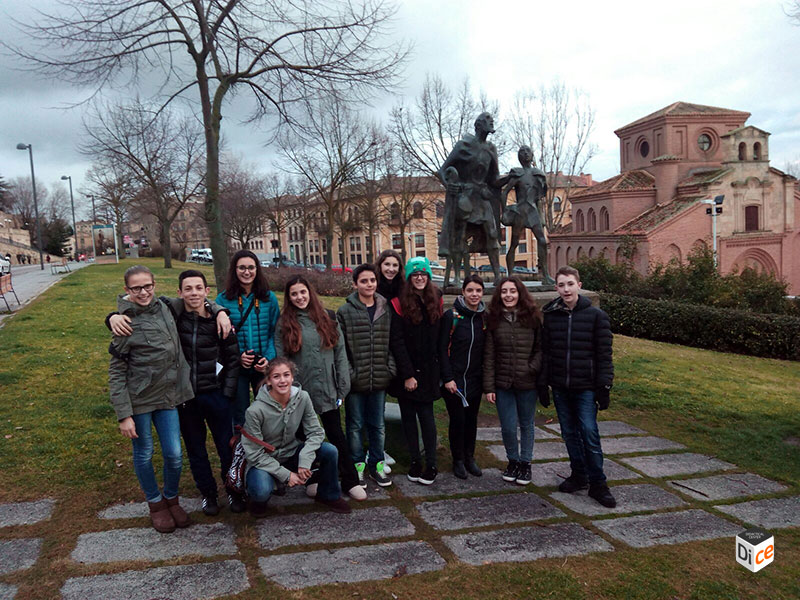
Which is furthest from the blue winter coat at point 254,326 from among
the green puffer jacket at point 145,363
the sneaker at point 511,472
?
the sneaker at point 511,472

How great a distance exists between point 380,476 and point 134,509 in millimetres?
1859

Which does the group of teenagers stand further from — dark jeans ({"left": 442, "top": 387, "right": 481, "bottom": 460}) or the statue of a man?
the statue of a man

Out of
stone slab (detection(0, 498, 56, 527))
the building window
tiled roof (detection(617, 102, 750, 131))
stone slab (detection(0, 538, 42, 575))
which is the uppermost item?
tiled roof (detection(617, 102, 750, 131))

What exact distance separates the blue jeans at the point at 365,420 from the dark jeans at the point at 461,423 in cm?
59

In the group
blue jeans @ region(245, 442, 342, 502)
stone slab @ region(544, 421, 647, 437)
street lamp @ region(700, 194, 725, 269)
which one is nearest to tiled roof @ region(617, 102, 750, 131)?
street lamp @ region(700, 194, 725, 269)

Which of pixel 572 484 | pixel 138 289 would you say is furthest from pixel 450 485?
pixel 138 289

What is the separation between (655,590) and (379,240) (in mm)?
64901

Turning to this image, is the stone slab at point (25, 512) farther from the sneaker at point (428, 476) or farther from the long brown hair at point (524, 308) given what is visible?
the long brown hair at point (524, 308)

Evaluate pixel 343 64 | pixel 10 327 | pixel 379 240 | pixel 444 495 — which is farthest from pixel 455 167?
pixel 379 240

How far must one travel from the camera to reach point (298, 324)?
14.5 feet

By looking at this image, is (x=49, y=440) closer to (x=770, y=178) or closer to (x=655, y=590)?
(x=655, y=590)

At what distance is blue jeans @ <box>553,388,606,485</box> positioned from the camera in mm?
4664

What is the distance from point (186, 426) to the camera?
4.23 meters

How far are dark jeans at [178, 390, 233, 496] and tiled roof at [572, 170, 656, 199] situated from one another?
123 feet
